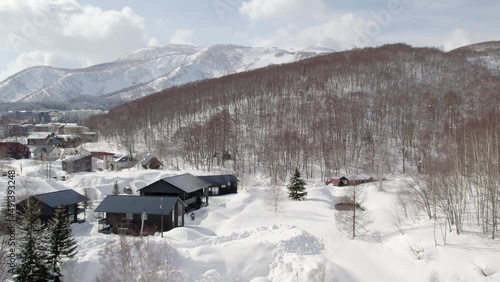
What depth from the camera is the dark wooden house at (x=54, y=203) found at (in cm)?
2826

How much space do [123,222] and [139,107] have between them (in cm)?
8022

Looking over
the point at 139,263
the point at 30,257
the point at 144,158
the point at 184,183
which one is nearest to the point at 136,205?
the point at 184,183

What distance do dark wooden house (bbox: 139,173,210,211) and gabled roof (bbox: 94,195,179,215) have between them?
5.20 meters

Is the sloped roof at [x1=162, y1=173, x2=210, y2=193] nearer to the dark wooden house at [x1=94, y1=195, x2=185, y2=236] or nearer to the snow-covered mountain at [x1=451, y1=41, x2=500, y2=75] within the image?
the dark wooden house at [x1=94, y1=195, x2=185, y2=236]

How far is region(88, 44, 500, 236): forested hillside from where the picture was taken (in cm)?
5937

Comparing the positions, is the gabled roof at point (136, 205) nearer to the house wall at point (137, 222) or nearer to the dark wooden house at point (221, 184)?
the house wall at point (137, 222)

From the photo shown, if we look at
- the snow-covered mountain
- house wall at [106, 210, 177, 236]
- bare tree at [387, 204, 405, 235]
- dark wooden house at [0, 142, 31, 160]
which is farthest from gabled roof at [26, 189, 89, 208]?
the snow-covered mountain

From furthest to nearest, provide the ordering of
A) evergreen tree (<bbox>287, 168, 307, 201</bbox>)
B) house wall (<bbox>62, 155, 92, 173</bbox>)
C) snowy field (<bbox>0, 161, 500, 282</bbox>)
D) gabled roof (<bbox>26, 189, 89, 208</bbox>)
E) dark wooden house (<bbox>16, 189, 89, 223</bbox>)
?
house wall (<bbox>62, 155, 92, 173</bbox>)
evergreen tree (<bbox>287, 168, 307, 201</bbox>)
gabled roof (<bbox>26, 189, 89, 208</bbox>)
dark wooden house (<bbox>16, 189, 89, 223</bbox>)
snowy field (<bbox>0, 161, 500, 282</bbox>)

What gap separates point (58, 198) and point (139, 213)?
303 inches

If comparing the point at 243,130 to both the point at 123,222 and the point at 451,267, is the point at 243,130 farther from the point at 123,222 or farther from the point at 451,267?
the point at 451,267

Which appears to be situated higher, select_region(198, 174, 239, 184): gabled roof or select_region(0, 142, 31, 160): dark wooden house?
select_region(0, 142, 31, 160): dark wooden house

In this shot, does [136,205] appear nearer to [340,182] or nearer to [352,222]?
[352,222]

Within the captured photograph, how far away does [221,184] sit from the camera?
4356 cm

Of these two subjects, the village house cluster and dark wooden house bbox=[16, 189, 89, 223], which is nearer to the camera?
the village house cluster
